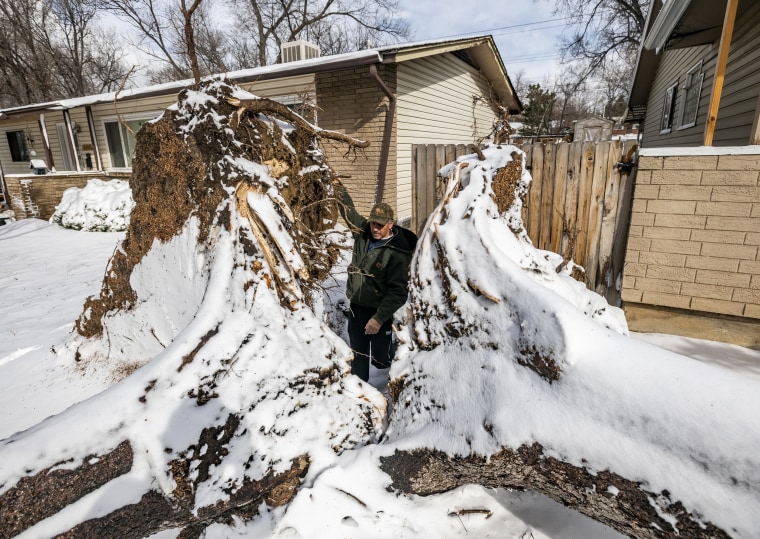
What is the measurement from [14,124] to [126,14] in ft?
32.7

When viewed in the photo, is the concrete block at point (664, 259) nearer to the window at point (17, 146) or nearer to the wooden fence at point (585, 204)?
the wooden fence at point (585, 204)

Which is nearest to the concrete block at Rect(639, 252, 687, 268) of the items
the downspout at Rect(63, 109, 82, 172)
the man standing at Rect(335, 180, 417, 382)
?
the man standing at Rect(335, 180, 417, 382)

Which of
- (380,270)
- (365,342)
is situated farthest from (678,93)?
(365,342)

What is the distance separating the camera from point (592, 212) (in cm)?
427

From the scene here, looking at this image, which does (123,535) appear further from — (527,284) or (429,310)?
(527,284)

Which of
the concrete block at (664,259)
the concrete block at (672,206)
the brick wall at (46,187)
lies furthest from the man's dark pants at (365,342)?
the brick wall at (46,187)

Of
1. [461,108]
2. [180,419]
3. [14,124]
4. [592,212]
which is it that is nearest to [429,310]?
[180,419]

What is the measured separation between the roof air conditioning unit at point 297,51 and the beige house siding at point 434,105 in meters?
4.15

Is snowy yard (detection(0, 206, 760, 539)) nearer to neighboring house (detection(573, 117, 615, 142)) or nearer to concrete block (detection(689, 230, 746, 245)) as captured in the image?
concrete block (detection(689, 230, 746, 245))

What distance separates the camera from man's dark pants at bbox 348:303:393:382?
340 centimetres

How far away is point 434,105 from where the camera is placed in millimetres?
10078

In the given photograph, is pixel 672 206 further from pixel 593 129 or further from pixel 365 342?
pixel 593 129

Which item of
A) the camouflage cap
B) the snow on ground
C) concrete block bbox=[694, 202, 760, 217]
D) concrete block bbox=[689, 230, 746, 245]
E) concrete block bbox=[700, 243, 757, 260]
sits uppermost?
the camouflage cap

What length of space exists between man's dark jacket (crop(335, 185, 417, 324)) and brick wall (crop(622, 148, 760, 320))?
8.49 feet
